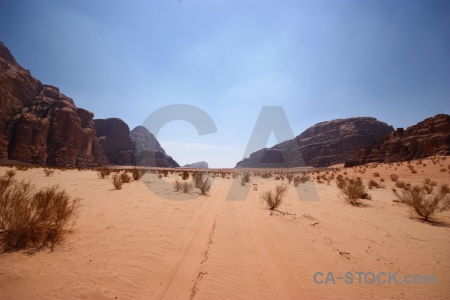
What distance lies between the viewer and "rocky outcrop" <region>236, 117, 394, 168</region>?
103750 millimetres

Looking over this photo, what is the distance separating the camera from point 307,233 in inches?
229

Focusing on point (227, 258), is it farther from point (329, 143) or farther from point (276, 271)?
point (329, 143)

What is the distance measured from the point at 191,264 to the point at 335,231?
4439 mm

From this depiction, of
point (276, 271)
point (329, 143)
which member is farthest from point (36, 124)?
point (329, 143)

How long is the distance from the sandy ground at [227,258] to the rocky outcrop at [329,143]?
Answer: 4063 inches

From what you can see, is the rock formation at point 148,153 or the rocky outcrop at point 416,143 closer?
the rocky outcrop at point 416,143

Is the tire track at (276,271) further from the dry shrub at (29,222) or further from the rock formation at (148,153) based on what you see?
the rock formation at (148,153)

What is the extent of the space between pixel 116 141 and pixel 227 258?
11668 cm

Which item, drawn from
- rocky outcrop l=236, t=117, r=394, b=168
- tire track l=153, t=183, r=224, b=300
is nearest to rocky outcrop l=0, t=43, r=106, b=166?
tire track l=153, t=183, r=224, b=300

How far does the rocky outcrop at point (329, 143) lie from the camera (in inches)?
4085

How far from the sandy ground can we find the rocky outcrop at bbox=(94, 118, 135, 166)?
101199 mm

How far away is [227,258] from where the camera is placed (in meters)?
4.11

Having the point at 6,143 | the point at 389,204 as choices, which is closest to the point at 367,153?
the point at 389,204

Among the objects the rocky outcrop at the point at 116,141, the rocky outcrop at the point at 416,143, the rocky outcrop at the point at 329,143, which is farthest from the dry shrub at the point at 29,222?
the rocky outcrop at the point at 329,143
